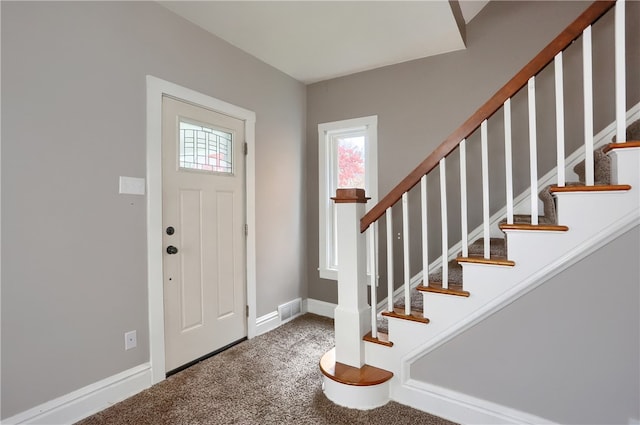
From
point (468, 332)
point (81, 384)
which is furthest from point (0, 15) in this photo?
point (468, 332)

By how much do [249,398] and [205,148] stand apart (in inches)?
72.2

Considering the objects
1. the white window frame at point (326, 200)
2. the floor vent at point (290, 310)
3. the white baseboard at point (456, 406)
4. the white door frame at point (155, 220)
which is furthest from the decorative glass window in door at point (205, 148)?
the white baseboard at point (456, 406)

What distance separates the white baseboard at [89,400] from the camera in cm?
160

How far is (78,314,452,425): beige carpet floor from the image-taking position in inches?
68.4

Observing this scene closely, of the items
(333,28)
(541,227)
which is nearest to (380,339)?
(541,227)

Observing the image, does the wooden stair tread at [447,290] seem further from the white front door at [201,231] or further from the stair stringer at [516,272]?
the white front door at [201,231]

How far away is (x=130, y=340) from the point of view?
6.53 feet

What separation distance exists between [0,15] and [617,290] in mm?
3196

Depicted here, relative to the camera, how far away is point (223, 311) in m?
2.62

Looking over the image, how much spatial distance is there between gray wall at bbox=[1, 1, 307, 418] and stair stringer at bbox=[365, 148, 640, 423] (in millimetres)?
1665

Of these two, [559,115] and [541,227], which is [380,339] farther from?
[559,115]

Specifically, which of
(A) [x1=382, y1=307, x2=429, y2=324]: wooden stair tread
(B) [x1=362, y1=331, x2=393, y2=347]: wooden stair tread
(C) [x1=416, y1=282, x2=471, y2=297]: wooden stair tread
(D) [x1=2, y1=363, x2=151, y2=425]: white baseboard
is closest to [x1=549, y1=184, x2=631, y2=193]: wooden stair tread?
(C) [x1=416, y1=282, x2=471, y2=297]: wooden stair tread

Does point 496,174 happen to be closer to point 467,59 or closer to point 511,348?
point 467,59

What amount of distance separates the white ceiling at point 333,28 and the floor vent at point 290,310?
242 cm
